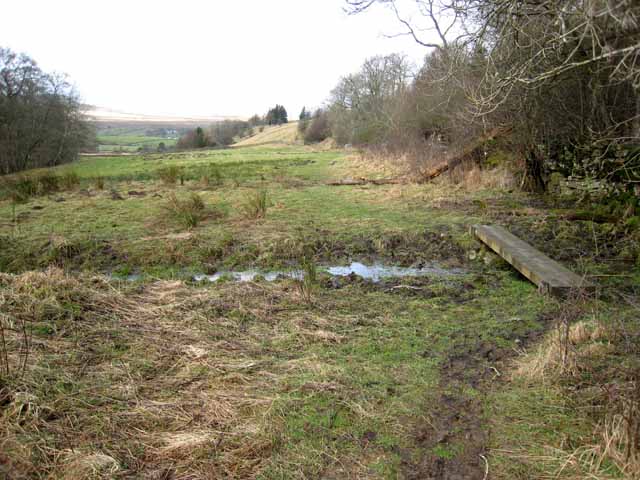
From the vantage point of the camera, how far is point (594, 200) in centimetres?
980

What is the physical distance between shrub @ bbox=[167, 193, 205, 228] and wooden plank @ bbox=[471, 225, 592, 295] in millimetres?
5247

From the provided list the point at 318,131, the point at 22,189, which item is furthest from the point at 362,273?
the point at 318,131

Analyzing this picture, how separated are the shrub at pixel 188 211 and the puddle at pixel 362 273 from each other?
3.02 meters

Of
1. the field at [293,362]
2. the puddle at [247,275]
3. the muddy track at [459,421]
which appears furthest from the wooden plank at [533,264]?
the puddle at [247,275]

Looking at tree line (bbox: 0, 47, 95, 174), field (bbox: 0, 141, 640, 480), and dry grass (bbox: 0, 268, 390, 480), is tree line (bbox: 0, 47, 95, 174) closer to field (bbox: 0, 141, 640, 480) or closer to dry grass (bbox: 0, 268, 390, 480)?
field (bbox: 0, 141, 640, 480)

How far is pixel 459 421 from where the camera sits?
3.13 metres

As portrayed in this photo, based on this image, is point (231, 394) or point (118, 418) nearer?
point (118, 418)

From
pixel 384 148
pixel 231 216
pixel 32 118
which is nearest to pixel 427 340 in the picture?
pixel 231 216

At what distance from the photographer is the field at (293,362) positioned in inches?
109

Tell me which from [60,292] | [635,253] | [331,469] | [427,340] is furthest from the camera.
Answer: [635,253]

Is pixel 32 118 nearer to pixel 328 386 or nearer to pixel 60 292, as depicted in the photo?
pixel 60 292

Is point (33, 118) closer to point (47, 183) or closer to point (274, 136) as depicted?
point (47, 183)

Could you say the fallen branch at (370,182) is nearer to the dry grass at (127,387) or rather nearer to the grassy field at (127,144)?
the dry grass at (127,387)

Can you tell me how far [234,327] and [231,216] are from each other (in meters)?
6.32
